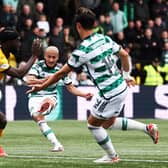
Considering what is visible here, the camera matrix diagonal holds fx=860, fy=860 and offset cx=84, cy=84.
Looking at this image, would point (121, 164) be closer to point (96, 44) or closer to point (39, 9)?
point (96, 44)

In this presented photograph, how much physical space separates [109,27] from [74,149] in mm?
12919

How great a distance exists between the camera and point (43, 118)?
15.2m

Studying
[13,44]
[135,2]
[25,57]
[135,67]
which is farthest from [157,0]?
[13,44]

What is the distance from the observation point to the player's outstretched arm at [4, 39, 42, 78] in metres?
12.1

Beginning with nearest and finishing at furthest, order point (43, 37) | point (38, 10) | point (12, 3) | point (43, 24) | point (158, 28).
A: 1. point (43, 37)
2. point (43, 24)
3. point (38, 10)
4. point (12, 3)
5. point (158, 28)

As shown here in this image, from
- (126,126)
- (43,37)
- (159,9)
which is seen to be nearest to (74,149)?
(126,126)

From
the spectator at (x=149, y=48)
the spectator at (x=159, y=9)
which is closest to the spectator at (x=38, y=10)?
the spectator at (x=149, y=48)

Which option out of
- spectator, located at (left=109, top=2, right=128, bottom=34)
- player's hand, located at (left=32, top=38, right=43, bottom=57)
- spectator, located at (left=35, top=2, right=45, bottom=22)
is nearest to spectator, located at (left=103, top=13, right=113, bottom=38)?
spectator, located at (left=109, top=2, right=128, bottom=34)

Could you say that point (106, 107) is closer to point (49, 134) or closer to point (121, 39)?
point (49, 134)

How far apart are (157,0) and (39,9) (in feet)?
Answer: 15.5

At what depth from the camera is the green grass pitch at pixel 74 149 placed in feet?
39.5

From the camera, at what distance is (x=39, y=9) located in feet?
88.1

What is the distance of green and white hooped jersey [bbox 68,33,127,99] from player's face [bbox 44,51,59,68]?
11.2 feet

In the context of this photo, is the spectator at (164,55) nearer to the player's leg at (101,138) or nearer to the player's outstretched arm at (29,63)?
the player's outstretched arm at (29,63)
